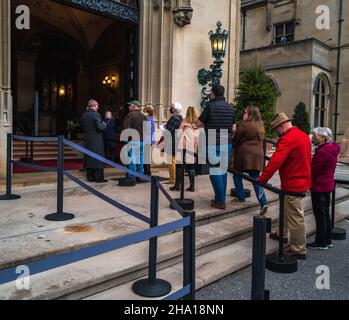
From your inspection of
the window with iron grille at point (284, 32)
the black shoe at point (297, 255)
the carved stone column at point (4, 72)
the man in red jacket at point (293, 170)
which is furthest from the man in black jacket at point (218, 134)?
the window with iron grille at point (284, 32)

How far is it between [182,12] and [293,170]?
6747 mm

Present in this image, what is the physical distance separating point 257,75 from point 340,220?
230 inches

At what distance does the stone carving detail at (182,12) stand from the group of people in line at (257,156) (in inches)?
132

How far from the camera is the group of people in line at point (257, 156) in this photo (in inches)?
173

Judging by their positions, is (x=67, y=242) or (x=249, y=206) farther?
(x=249, y=206)

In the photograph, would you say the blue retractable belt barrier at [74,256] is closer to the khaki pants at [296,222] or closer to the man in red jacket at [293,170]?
the man in red jacket at [293,170]

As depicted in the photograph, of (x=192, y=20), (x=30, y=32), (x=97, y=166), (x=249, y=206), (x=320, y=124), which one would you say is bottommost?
(x=249, y=206)

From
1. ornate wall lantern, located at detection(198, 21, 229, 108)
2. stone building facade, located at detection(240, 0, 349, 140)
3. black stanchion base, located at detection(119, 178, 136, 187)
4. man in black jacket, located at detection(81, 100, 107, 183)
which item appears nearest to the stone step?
black stanchion base, located at detection(119, 178, 136, 187)

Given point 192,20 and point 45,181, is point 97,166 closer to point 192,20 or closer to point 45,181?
point 45,181

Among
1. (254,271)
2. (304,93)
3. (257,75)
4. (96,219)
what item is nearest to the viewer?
(254,271)

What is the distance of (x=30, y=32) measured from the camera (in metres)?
15.5

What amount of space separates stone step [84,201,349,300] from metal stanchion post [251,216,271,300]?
32.8 inches
